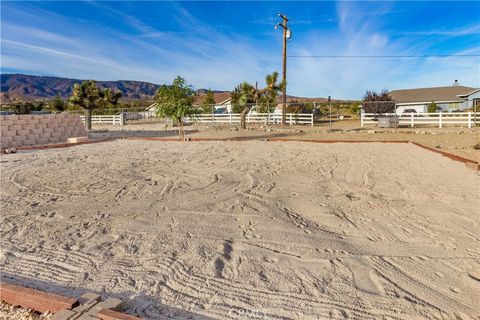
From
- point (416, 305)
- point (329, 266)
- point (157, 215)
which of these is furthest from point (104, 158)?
point (416, 305)

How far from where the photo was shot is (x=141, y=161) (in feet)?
29.2

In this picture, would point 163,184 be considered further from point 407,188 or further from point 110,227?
point 407,188

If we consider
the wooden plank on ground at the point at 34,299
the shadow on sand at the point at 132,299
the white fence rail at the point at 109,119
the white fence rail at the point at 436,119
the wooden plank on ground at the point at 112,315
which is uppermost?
the white fence rail at the point at 109,119

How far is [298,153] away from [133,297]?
7872mm

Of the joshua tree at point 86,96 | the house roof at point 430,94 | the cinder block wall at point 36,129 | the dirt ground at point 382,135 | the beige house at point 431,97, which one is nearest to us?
the dirt ground at point 382,135

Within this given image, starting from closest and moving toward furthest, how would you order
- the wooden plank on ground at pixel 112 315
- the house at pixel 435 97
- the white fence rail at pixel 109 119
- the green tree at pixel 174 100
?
the wooden plank on ground at pixel 112 315 < the green tree at pixel 174 100 < the white fence rail at pixel 109 119 < the house at pixel 435 97

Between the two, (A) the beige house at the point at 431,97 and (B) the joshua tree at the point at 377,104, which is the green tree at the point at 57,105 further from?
(A) the beige house at the point at 431,97

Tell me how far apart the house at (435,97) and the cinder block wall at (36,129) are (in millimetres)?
37252

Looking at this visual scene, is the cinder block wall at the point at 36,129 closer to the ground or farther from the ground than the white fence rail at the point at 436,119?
closer to the ground

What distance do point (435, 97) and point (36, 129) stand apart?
155 ft

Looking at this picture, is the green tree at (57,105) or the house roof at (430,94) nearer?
the green tree at (57,105)

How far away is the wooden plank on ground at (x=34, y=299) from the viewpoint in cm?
255

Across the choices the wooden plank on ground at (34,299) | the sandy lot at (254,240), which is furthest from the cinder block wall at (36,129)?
the wooden plank on ground at (34,299)

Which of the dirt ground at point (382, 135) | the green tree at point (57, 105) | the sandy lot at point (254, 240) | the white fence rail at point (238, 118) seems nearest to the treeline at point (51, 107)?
the green tree at point (57, 105)
